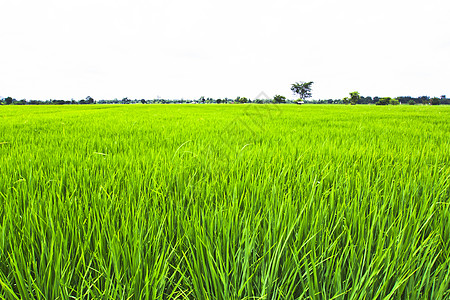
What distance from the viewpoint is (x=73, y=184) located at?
102 cm

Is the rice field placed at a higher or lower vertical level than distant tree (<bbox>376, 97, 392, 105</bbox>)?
lower

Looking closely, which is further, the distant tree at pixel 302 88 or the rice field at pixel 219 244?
the distant tree at pixel 302 88

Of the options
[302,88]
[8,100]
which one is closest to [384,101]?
[302,88]

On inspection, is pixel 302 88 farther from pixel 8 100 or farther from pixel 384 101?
pixel 8 100

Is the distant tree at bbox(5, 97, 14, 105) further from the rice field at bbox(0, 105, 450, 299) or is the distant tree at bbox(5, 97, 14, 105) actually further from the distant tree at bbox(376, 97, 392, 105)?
the distant tree at bbox(376, 97, 392, 105)

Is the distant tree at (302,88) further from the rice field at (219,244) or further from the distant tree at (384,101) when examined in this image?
the rice field at (219,244)

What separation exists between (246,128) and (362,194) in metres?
2.41

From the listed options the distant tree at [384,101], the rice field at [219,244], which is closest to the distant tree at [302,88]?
the distant tree at [384,101]

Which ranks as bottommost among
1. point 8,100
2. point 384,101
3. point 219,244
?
point 219,244

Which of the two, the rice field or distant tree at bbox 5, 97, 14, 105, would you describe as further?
distant tree at bbox 5, 97, 14, 105

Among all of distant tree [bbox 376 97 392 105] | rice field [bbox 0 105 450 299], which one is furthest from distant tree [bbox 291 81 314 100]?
rice field [bbox 0 105 450 299]

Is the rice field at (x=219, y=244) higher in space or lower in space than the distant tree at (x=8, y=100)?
lower

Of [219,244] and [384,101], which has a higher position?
[384,101]

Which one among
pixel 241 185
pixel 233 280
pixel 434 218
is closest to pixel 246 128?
pixel 241 185
